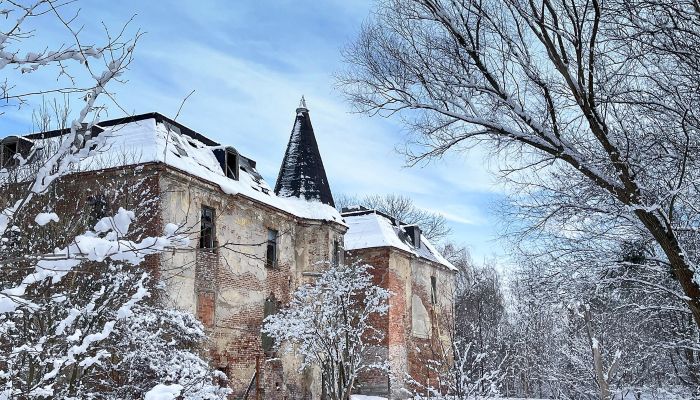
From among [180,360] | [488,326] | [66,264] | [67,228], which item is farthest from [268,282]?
[488,326]

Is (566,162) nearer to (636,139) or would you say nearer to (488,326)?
(636,139)

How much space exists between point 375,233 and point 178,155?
1217 cm

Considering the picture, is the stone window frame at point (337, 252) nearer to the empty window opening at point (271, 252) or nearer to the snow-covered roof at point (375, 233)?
the empty window opening at point (271, 252)

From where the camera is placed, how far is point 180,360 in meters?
13.9

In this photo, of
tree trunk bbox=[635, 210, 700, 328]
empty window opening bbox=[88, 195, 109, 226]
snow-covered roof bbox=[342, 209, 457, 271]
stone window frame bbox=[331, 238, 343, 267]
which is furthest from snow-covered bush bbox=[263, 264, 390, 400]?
tree trunk bbox=[635, 210, 700, 328]

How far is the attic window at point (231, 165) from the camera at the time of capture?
21.1 m

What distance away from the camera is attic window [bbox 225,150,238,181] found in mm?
21078

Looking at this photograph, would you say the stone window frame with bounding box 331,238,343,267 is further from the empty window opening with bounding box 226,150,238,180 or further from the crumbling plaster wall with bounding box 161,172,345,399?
the empty window opening with bounding box 226,150,238,180

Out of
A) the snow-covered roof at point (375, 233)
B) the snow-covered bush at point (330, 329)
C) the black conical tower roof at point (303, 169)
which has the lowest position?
the snow-covered bush at point (330, 329)

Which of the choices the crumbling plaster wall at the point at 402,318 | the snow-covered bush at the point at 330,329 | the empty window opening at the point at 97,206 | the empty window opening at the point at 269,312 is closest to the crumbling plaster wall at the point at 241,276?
the empty window opening at the point at 269,312

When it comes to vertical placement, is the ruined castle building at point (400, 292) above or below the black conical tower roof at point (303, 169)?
below

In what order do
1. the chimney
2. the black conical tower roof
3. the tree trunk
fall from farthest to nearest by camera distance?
1. the chimney
2. the black conical tower roof
3. the tree trunk

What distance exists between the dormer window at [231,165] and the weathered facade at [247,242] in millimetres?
37

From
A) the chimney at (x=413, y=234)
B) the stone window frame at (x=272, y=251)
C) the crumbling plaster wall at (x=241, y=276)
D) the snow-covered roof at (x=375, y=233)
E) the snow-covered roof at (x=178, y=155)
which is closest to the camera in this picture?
the snow-covered roof at (x=178, y=155)
